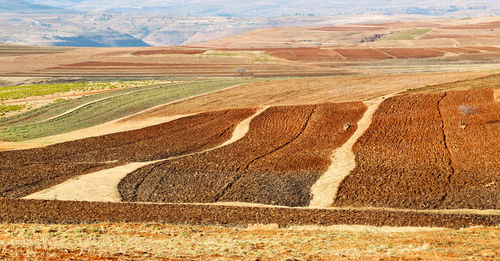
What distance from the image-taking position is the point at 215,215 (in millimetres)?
25078

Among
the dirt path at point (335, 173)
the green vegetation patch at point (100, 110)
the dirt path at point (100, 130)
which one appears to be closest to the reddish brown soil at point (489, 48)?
the green vegetation patch at point (100, 110)

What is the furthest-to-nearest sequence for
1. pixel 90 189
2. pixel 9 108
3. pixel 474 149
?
pixel 9 108 → pixel 474 149 → pixel 90 189

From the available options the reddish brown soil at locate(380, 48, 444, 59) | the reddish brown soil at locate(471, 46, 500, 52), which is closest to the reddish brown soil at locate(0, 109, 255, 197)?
the reddish brown soil at locate(380, 48, 444, 59)

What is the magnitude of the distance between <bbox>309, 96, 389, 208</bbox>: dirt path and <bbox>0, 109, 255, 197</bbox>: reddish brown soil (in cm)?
994

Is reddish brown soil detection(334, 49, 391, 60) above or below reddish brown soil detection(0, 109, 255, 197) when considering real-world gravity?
below

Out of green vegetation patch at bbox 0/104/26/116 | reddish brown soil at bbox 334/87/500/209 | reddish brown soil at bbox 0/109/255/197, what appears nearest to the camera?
reddish brown soil at bbox 334/87/500/209

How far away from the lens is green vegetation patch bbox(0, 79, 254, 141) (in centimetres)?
5081

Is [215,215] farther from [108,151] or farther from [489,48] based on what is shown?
[489,48]

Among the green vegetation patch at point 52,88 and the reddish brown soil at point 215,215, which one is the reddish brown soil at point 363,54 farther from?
the reddish brown soil at point 215,215

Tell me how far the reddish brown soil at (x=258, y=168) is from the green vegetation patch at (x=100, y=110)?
58.6ft

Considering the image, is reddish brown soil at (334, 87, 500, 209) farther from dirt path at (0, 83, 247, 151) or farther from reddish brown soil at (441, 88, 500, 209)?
dirt path at (0, 83, 247, 151)

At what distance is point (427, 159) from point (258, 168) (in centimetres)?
1031

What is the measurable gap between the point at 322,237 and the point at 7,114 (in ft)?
170

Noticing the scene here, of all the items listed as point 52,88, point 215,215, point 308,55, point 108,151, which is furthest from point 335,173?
point 308,55
